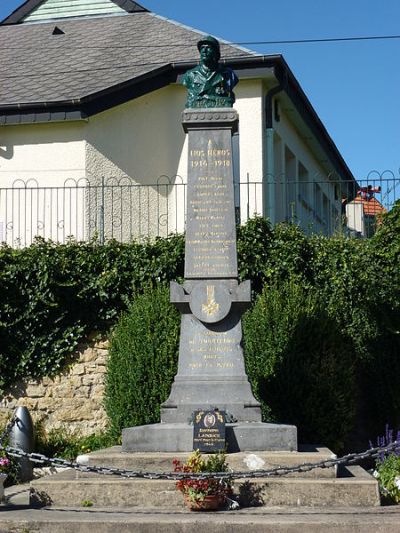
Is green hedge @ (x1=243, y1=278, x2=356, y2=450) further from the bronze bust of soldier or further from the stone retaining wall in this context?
the bronze bust of soldier

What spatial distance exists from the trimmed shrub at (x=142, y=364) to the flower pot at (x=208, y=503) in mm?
3846

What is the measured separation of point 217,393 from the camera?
9336 millimetres

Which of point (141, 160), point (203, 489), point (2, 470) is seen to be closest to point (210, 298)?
point (203, 489)

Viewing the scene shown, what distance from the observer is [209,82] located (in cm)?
998

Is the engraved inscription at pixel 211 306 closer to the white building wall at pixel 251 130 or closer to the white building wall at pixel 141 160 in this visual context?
the white building wall at pixel 141 160

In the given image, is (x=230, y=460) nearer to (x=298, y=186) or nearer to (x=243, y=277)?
(x=243, y=277)

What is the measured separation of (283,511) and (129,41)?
45.1 ft

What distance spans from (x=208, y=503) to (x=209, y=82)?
4.56m

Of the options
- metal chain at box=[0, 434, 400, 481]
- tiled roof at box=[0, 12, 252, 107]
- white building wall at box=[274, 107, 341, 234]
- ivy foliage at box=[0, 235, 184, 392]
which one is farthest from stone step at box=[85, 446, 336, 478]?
tiled roof at box=[0, 12, 252, 107]

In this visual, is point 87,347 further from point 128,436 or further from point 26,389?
point 128,436

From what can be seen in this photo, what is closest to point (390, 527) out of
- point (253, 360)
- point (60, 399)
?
point (253, 360)

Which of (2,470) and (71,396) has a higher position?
(71,396)

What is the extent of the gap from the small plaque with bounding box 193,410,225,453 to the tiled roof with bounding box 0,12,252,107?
28.6ft

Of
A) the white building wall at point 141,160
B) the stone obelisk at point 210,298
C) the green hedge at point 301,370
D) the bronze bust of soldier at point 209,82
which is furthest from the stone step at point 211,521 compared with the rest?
the white building wall at point 141,160
